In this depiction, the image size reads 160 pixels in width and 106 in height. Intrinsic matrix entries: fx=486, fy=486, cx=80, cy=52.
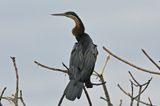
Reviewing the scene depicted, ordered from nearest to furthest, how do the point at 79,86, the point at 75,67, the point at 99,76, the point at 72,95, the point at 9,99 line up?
the point at 9,99 → the point at 99,76 → the point at 72,95 → the point at 79,86 → the point at 75,67

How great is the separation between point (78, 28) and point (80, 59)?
2.75 feet

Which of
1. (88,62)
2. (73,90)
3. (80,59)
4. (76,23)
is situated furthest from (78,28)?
(73,90)

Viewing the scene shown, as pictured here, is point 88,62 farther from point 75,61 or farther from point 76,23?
point 76,23

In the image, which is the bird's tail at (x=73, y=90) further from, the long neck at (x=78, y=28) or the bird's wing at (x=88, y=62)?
the long neck at (x=78, y=28)

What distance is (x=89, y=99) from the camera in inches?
174

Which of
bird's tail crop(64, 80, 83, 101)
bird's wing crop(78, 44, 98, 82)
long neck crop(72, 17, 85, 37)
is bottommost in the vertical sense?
bird's tail crop(64, 80, 83, 101)

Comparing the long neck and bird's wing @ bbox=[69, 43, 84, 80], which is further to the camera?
the long neck

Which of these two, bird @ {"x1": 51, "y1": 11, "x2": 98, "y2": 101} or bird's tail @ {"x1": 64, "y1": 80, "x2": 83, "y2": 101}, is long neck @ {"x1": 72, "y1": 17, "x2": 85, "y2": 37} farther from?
bird's tail @ {"x1": 64, "y1": 80, "x2": 83, "y2": 101}

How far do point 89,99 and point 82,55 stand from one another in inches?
119

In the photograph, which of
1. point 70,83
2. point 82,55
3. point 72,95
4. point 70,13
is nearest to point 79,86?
point 70,83

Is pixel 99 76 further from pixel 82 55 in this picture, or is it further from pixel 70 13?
pixel 70 13

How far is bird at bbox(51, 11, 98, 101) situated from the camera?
6.50 meters

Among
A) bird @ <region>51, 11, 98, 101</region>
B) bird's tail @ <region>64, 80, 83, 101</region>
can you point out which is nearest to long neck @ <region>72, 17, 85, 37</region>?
bird @ <region>51, 11, 98, 101</region>

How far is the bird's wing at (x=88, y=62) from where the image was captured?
6965 millimetres
